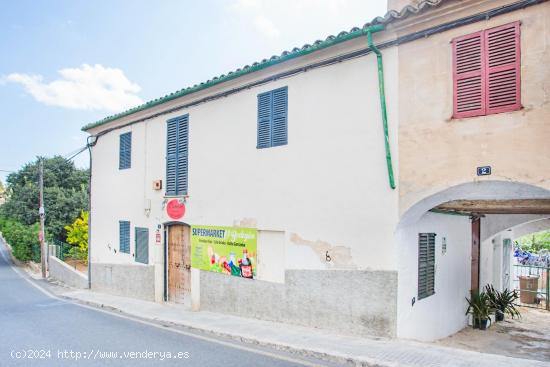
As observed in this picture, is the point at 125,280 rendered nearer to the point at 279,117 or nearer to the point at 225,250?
the point at 225,250

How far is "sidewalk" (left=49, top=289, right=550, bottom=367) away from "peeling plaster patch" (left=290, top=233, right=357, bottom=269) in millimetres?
1372

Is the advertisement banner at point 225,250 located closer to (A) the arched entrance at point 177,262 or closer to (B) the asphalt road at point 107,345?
(A) the arched entrance at point 177,262

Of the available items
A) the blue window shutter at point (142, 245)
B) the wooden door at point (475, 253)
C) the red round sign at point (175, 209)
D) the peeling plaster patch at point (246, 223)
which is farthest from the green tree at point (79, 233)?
the wooden door at point (475, 253)

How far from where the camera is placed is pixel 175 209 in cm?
1290

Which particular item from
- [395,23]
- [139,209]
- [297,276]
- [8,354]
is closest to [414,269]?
[297,276]

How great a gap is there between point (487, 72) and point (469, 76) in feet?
0.90

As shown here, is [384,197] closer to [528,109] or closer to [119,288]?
[528,109]

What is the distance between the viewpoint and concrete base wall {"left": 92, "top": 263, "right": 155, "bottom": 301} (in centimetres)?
1399

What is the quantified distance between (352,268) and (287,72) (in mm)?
4523

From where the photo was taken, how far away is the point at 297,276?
366 inches

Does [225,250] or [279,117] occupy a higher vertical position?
[279,117]

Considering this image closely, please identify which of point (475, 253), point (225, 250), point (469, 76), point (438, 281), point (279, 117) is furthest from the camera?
point (475, 253)

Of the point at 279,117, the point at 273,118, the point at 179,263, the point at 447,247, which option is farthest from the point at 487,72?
the point at 179,263

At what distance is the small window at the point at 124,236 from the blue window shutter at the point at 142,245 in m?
0.69
